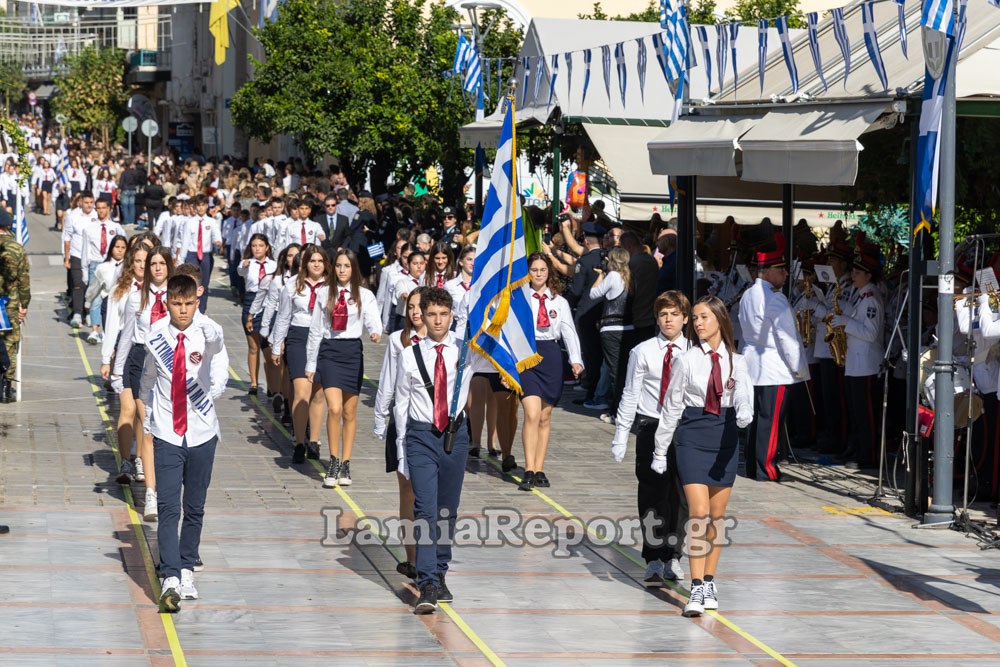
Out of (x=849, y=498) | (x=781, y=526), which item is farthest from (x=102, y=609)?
(x=849, y=498)

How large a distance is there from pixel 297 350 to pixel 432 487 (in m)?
4.94

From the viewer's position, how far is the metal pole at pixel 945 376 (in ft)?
39.2

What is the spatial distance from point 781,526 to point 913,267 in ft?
7.21

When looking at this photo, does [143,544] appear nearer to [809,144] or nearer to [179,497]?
[179,497]

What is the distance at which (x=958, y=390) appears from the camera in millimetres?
12508

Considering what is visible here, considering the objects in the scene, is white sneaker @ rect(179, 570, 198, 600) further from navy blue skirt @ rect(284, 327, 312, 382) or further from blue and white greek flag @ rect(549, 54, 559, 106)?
blue and white greek flag @ rect(549, 54, 559, 106)

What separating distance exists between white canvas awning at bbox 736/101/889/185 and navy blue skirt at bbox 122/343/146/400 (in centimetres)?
517

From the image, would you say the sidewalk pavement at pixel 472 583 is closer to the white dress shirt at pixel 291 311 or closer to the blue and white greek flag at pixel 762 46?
the white dress shirt at pixel 291 311

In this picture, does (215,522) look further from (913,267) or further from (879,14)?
(879,14)

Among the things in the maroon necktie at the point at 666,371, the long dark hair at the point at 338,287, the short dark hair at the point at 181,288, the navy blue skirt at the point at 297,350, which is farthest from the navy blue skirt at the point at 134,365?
the maroon necktie at the point at 666,371

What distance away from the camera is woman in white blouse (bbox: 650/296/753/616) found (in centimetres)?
940

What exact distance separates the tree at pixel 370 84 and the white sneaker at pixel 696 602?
2071 centimetres

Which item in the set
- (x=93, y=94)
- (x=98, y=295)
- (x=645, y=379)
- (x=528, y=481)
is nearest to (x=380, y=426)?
(x=645, y=379)

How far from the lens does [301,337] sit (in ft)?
46.1
